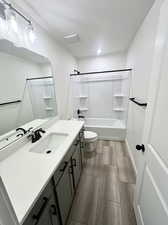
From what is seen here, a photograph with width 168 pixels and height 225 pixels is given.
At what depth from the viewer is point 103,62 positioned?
10.8 feet

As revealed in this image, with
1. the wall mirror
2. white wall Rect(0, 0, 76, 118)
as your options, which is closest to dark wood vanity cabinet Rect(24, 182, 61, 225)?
the wall mirror

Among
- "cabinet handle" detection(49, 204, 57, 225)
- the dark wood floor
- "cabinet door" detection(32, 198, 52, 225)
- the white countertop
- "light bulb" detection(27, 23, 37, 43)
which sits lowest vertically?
the dark wood floor

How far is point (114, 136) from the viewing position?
2.82 metres

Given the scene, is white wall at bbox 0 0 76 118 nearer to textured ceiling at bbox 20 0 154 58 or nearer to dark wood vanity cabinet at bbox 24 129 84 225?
textured ceiling at bbox 20 0 154 58

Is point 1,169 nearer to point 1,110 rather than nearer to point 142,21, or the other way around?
point 1,110

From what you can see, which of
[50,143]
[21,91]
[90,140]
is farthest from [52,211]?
[90,140]

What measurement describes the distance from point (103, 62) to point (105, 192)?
11.0 ft

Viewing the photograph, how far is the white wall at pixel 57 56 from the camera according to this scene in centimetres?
139

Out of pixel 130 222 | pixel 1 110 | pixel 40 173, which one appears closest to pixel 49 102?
pixel 1 110

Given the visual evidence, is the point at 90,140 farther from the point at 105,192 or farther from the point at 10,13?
the point at 10,13

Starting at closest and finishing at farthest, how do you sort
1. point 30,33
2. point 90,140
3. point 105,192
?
point 30,33 → point 105,192 → point 90,140

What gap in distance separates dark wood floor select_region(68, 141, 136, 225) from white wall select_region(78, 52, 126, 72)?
2.61m

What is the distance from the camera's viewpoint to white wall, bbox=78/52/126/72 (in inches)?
124

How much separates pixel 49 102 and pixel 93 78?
7.04 ft
